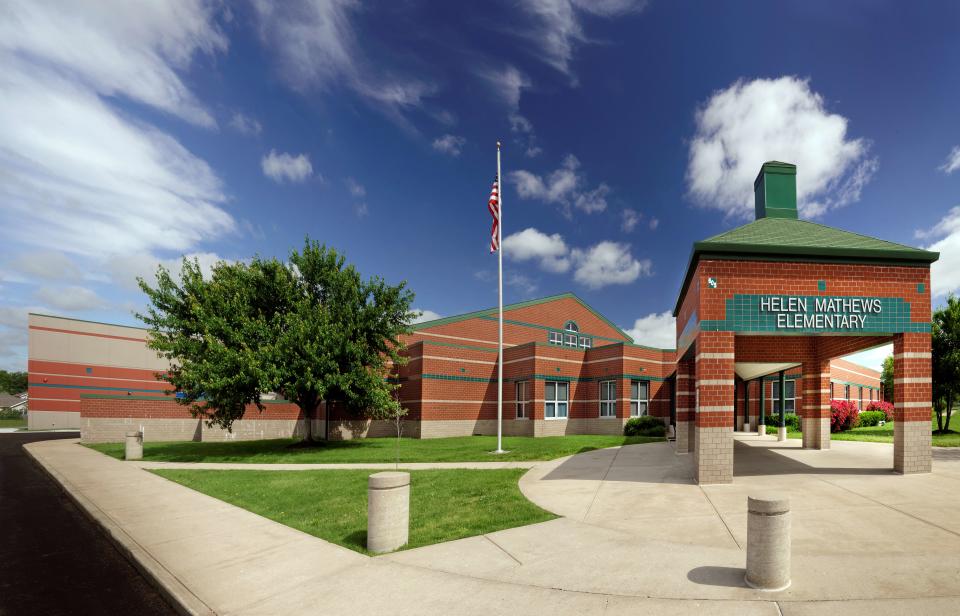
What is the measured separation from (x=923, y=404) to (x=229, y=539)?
16482 mm

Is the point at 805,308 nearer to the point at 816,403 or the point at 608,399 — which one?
the point at 816,403

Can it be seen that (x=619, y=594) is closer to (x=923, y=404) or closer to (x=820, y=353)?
(x=923, y=404)

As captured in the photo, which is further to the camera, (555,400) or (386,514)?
(555,400)

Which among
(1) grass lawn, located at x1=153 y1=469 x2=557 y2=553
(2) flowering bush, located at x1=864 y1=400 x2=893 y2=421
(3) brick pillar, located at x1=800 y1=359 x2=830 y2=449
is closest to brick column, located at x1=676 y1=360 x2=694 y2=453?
(3) brick pillar, located at x1=800 y1=359 x2=830 y2=449

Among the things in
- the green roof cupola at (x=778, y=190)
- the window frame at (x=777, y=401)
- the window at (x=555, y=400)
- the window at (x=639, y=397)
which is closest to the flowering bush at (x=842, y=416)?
the window frame at (x=777, y=401)

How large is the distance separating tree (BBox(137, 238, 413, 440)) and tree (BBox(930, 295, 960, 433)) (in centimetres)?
3250

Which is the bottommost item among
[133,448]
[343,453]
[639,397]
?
[343,453]

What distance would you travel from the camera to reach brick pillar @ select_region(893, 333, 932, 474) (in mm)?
12977

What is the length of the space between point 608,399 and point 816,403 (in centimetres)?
1565

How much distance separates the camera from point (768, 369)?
24.9 meters

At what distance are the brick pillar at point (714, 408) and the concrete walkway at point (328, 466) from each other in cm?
581

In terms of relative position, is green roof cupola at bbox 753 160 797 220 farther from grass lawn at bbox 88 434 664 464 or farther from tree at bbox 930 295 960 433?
tree at bbox 930 295 960 433

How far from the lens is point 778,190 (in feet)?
58.6

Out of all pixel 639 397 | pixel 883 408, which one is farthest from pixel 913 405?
pixel 883 408
